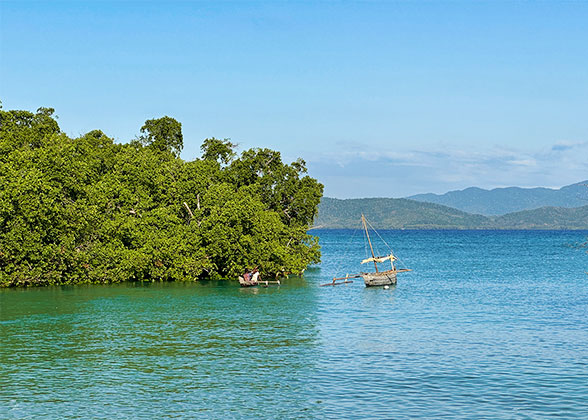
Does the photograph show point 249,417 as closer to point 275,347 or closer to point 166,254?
point 275,347

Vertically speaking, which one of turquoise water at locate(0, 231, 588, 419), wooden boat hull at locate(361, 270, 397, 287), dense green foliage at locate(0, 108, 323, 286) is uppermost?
dense green foliage at locate(0, 108, 323, 286)

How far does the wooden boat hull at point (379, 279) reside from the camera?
66.2 meters

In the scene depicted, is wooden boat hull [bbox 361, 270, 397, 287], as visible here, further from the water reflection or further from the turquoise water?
the water reflection

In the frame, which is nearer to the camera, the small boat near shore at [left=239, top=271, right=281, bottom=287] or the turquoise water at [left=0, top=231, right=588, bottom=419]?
the turquoise water at [left=0, top=231, right=588, bottom=419]

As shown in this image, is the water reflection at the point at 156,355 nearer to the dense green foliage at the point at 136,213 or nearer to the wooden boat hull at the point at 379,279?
the dense green foliage at the point at 136,213

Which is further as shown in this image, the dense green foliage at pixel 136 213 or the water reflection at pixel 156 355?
the dense green foliage at pixel 136 213

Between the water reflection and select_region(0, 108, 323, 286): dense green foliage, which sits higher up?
select_region(0, 108, 323, 286): dense green foliage

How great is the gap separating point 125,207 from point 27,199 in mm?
15162

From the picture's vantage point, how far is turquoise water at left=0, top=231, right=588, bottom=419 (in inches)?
975

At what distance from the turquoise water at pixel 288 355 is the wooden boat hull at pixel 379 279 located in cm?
692

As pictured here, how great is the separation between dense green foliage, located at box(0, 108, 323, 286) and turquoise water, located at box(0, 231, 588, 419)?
15.8ft

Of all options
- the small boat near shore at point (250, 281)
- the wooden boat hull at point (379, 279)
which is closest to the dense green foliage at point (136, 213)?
the small boat near shore at point (250, 281)

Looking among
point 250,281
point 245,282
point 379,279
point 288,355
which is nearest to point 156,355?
point 288,355

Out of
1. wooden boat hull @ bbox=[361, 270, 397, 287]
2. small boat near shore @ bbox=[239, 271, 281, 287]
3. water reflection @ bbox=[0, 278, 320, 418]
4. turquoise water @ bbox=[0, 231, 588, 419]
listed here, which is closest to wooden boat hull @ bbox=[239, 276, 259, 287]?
small boat near shore @ bbox=[239, 271, 281, 287]
